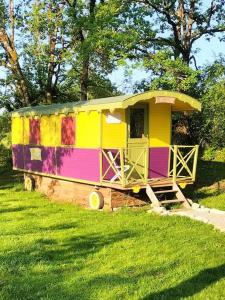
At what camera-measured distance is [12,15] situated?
2428 cm

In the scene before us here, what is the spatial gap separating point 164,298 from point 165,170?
856 cm

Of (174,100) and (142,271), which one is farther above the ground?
(174,100)

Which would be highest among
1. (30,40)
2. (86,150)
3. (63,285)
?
(30,40)

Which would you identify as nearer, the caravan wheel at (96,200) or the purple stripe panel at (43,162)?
the caravan wheel at (96,200)

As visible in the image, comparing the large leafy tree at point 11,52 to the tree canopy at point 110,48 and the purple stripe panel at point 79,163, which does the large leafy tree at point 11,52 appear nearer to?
the tree canopy at point 110,48

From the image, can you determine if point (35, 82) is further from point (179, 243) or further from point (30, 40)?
point (179, 243)

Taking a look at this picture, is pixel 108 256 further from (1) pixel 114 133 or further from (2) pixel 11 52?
(2) pixel 11 52

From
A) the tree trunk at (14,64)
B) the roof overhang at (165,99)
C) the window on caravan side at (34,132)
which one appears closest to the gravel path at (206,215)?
the roof overhang at (165,99)

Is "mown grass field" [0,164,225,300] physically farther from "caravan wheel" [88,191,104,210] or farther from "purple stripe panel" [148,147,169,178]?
"purple stripe panel" [148,147,169,178]

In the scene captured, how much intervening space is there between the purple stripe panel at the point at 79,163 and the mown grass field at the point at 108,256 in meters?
1.32

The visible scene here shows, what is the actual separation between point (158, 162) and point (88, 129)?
90.9 inches

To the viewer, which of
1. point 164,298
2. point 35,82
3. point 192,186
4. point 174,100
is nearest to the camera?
point 164,298

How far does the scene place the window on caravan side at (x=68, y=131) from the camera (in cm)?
1549

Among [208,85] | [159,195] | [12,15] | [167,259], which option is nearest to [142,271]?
[167,259]
